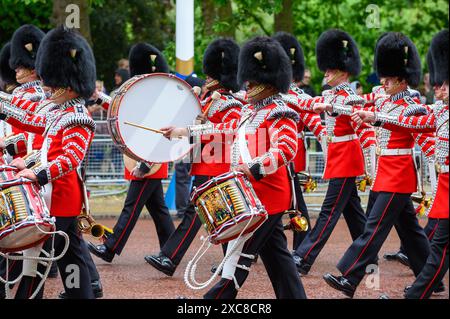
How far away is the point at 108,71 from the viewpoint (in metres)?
17.5

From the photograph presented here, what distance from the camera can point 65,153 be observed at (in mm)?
5340

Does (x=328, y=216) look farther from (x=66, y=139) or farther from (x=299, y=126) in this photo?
(x=66, y=139)

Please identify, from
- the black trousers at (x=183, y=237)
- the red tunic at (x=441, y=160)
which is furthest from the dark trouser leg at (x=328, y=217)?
the red tunic at (x=441, y=160)

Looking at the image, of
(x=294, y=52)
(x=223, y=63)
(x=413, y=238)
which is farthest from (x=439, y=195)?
(x=294, y=52)

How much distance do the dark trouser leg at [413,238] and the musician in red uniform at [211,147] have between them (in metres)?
1.25

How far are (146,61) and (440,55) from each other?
3097mm

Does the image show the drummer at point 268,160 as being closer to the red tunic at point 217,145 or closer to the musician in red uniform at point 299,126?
the red tunic at point 217,145

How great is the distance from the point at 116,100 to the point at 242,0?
8.29 meters

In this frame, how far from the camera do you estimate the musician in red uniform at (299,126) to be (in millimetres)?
7625

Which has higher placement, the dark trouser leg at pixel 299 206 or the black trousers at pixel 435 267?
the black trousers at pixel 435 267
